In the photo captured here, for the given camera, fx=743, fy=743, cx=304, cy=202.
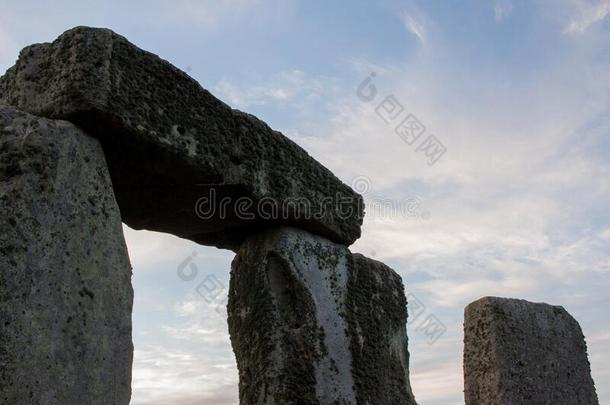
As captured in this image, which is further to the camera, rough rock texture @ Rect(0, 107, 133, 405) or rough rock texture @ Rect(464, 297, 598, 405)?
rough rock texture @ Rect(464, 297, 598, 405)

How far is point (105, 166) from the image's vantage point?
3.27 metres

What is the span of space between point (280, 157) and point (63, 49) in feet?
4.60

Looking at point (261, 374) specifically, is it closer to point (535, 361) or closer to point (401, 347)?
point (401, 347)

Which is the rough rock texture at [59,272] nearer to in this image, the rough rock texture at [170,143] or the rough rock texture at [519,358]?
the rough rock texture at [170,143]

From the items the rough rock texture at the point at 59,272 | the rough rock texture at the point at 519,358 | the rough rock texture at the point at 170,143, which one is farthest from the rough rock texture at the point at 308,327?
the rough rock texture at the point at 59,272

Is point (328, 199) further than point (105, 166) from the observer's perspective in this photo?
Yes

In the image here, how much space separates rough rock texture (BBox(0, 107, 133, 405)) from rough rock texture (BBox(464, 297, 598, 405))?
9.51 feet

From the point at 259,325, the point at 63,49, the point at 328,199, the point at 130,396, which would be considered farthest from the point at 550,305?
the point at 63,49

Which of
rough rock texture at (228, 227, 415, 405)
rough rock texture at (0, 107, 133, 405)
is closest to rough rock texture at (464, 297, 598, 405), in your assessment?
rough rock texture at (228, 227, 415, 405)

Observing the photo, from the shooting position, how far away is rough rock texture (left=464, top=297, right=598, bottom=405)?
5.14 meters

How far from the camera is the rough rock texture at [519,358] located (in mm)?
5145

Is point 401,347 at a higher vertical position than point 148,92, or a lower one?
lower

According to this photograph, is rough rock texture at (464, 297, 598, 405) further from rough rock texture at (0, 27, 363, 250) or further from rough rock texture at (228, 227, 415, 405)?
rough rock texture at (0, 27, 363, 250)

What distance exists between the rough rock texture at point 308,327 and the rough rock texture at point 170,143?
0.21 m
